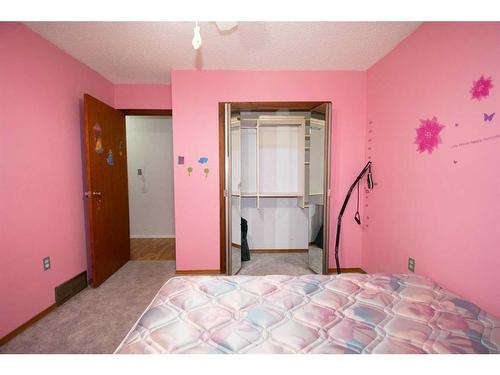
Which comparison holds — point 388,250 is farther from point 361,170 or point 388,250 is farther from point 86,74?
point 86,74

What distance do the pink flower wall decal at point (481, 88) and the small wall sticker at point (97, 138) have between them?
328 cm

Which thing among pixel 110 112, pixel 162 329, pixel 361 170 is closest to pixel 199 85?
pixel 110 112

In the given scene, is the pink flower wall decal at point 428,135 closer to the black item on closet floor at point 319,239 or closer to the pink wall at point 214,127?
the pink wall at point 214,127

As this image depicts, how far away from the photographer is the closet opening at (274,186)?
2.82m

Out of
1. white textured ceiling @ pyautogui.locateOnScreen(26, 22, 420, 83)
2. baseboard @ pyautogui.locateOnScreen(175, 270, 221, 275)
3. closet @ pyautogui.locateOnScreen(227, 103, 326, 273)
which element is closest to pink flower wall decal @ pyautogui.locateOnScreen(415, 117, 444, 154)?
white textured ceiling @ pyautogui.locateOnScreen(26, 22, 420, 83)

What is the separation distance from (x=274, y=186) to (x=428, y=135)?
2128 mm

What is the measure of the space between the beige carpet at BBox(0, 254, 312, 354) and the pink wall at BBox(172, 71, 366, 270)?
517 mm

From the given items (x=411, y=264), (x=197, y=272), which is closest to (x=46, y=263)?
(x=197, y=272)

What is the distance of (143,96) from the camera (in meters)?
3.26

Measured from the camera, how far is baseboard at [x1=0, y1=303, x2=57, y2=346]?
176 cm

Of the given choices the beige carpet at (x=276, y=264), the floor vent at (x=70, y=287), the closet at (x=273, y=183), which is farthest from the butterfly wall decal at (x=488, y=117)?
the floor vent at (x=70, y=287)

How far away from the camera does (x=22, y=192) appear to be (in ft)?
6.31

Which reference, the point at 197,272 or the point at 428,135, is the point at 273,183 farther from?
the point at 428,135

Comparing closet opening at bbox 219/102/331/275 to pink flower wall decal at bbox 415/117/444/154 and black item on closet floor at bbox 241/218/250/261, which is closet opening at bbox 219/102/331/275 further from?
pink flower wall decal at bbox 415/117/444/154
